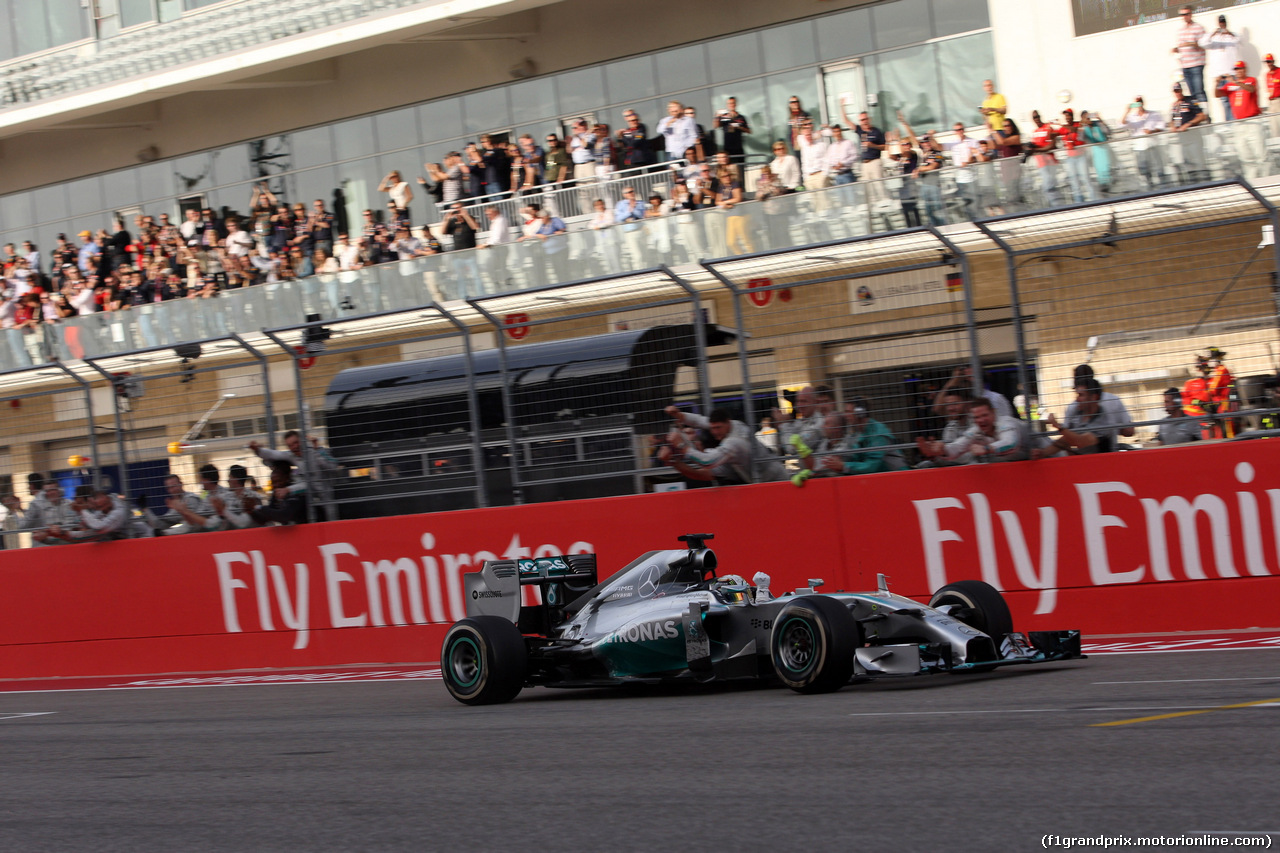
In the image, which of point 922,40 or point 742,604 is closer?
point 742,604

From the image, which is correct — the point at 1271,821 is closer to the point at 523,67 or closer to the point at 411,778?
the point at 411,778

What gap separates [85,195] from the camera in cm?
3300

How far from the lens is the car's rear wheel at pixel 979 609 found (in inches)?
333

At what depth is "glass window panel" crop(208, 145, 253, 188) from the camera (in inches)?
1222

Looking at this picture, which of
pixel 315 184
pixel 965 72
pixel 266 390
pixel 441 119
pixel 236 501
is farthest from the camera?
pixel 315 184

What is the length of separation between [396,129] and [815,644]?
23.3m

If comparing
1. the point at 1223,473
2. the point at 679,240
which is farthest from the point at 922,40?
the point at 1223,473

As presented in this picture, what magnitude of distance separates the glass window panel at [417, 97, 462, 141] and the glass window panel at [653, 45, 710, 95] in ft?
15.0

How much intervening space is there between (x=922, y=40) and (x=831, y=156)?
4.37 meters

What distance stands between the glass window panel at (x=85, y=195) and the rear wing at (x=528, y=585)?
86.6 feet

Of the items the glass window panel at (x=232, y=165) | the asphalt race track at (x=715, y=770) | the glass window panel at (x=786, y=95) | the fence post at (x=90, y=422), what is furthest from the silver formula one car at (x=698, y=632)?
the glass window panel at (x=232, y=165)

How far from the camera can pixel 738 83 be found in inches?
1007

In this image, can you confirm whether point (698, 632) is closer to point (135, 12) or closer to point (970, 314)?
point (970, 314)

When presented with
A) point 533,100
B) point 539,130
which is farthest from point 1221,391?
point 533,100
